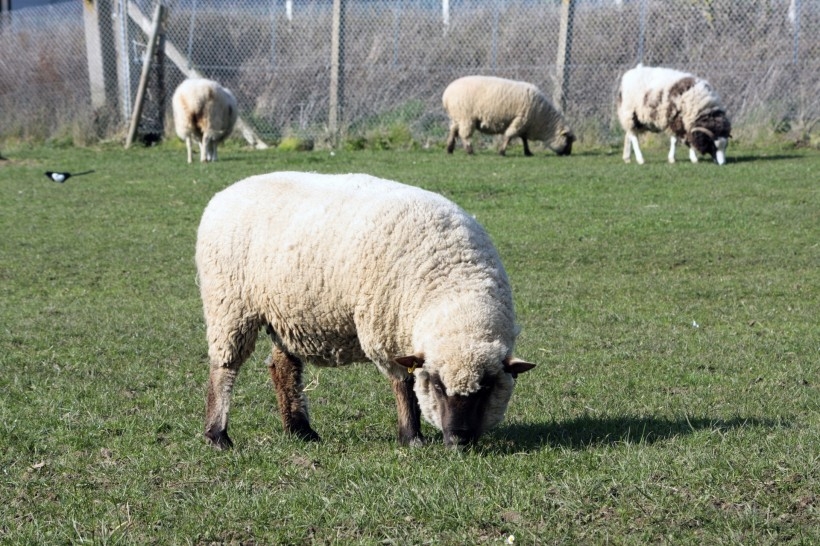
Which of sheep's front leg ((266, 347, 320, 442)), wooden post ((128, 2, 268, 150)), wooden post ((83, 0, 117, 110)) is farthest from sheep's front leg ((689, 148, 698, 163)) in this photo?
sheep's front leg ((266, 347, 320, 442))

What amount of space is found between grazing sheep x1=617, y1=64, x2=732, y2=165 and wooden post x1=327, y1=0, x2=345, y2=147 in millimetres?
5910

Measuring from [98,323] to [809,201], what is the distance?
878cm

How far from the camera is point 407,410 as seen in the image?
5520 millimetres

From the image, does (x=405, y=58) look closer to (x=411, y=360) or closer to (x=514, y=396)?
(x=514, y=396)

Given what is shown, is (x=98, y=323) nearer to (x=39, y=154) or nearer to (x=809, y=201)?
(x=809, y=201)

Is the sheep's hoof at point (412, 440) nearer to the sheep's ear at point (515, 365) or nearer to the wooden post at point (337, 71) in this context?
the sheep's ear at point (515, 365)

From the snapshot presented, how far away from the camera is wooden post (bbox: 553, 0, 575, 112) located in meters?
20.1

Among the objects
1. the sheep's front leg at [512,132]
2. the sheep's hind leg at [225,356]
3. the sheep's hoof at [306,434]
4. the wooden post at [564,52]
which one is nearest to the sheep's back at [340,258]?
the sheep's hind leg at [225,356]

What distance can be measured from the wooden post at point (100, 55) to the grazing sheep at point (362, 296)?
1718cm

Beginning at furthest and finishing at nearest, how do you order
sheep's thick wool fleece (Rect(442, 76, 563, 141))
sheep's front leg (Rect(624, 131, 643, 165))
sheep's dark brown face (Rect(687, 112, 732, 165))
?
sheep's thick wool fleece (Rect(442, 76, 563, 141)) → sheep's front leg (Rect(624, 131, 643, 165)) → sheep's dark brown face (Rect(687, 112, 732, 165))

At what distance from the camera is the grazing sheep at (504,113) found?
62.2 feet

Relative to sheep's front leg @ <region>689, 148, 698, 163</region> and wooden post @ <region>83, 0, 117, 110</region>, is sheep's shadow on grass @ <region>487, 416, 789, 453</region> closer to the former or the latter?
sheep's front leg @ <region>689, 148, 698, 163</region>

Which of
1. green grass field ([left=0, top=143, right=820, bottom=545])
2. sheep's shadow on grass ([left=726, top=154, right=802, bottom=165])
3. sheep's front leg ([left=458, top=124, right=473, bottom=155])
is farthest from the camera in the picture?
sheep's front leg ([left=458, top=124, right=473, bottom=155])

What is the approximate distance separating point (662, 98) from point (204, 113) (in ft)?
24.2
